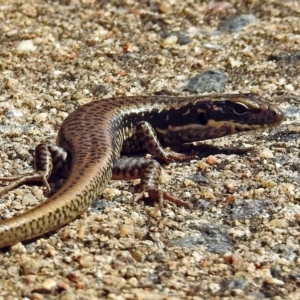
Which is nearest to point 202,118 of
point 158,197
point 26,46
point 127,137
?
point 127,137

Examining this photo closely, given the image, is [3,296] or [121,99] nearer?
[3,296]

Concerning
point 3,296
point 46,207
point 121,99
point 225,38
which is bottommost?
point 3,296

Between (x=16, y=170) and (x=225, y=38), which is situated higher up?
(x=225, y=38)

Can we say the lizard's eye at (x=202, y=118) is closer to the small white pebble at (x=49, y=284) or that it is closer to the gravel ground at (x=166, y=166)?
the gravel ground at (x=166, y=166)

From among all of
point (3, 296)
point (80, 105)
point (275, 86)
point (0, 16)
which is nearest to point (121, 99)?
point (80, 105)

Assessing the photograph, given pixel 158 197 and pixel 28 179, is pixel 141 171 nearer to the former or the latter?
pixel 158 197

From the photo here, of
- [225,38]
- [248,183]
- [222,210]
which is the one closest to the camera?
[222,210]

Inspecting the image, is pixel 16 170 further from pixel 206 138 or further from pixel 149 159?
pixel 206 138
